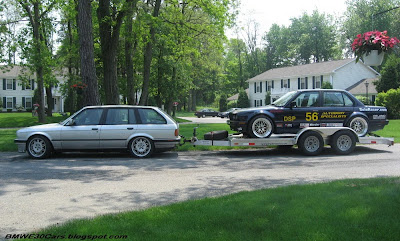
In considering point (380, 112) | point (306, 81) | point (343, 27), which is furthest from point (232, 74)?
point (380, 112)

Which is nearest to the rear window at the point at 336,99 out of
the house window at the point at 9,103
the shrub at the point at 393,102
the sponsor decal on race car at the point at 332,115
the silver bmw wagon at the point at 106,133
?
the sponsor decal on race car at the point at 332,115

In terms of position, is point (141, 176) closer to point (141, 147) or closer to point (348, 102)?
point (141, 147)

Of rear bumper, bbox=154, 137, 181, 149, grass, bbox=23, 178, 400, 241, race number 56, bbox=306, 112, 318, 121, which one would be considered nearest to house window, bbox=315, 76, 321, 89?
race number 56, bbox=306, 112, 318, 121

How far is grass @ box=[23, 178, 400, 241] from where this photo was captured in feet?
14.0

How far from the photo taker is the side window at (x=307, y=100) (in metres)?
12.6

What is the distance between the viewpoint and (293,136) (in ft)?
40.4

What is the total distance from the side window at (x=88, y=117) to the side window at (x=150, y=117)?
1.32 m

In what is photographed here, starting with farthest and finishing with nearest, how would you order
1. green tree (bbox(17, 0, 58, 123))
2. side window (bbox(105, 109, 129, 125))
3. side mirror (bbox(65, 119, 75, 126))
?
green tree (bbox(17, 0, 58, 123)) → side window (bbox(105, 109, 129, 125)) → side mirror (bbox(65, 119, 75, 126))

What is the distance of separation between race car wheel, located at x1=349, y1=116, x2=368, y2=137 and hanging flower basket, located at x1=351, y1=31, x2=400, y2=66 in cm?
563

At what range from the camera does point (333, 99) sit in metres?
12.8

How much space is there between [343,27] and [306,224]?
73.3 metres

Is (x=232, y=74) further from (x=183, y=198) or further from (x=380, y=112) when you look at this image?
(x=183, y=198)

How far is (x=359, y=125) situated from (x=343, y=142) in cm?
90

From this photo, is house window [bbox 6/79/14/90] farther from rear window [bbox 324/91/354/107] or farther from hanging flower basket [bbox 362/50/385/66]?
hanging flower basket [bbox 362/50/385/66]
